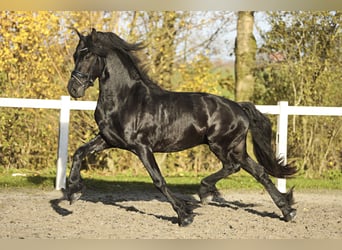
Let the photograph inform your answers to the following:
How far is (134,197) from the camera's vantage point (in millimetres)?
8609

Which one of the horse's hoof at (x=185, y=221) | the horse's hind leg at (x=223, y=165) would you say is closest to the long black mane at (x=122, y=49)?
the horse's hind leg at (x=223, y=165)

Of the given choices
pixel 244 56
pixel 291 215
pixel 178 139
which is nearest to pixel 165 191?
pixel 178 139

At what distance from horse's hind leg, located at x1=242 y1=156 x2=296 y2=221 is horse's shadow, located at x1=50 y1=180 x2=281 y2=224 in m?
0.34

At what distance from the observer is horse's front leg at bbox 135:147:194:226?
632 cm

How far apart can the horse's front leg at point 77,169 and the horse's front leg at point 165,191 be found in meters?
0.57

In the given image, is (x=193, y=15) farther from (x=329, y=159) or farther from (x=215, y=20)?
(x=329, y=159)

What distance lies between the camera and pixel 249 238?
5.79m

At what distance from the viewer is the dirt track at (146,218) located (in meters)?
5.87

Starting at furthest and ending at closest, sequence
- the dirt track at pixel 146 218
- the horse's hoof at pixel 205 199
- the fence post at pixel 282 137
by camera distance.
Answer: the fence post at pixel 282 137 → the horse's hoof at pixel 205 199 → the dirt track at pixel 146 218

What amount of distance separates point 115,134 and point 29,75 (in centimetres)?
632

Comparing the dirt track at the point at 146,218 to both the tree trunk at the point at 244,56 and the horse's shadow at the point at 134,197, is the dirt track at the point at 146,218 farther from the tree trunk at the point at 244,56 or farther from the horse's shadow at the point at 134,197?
the tree trunk at the point at 244,56

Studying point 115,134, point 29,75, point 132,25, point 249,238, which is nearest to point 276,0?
point 115,134

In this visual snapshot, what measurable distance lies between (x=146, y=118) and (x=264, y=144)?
188 cm

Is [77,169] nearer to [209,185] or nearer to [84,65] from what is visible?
[84,65]
